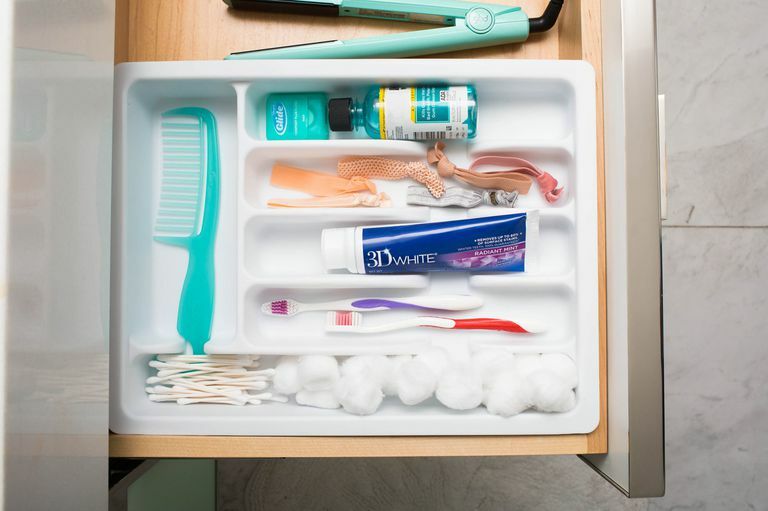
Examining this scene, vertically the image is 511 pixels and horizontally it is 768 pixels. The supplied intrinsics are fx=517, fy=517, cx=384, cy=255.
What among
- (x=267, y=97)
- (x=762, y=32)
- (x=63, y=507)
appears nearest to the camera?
(x=63, y=507)

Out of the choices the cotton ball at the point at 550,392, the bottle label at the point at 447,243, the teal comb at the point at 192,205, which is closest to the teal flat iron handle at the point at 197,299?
the teal comb at the point at 192,205

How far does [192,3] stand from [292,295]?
0.42 meters

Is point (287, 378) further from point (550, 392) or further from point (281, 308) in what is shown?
point (550, 392)

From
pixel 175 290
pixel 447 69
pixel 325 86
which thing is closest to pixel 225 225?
pixel 175 290

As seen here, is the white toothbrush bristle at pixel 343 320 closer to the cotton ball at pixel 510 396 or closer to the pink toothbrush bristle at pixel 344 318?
the pink toothbrush bristle at pixel 344 318

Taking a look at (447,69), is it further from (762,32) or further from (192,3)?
(762,32)

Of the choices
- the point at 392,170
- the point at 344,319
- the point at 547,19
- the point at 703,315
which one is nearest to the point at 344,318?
the point at 344,319

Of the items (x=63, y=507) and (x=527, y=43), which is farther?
(x=527, y=43)

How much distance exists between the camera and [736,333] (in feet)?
3.41

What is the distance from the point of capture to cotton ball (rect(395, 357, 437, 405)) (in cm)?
63

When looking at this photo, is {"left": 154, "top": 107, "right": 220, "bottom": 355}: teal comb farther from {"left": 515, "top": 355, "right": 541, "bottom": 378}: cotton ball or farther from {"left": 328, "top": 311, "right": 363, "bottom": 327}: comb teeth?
{"left": 515, "top": 355, "right": 541, "bottom": 378}: cotton ball

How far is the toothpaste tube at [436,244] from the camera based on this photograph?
0.67m

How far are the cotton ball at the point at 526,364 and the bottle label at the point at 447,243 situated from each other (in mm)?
129

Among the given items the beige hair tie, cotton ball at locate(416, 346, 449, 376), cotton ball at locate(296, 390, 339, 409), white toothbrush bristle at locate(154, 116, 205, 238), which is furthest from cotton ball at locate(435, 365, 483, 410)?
white toothbrush bristle at locate(154, 116, 205, 238)
